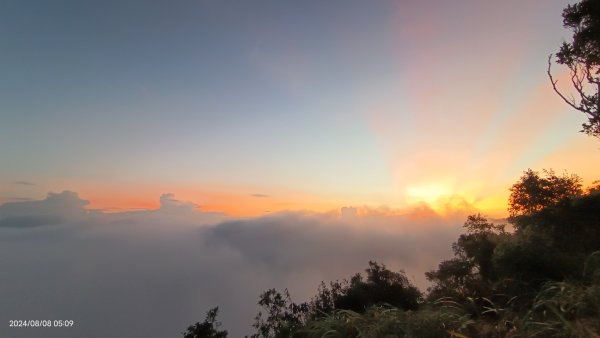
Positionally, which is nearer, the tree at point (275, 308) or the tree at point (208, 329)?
the tree at point (208, 329)

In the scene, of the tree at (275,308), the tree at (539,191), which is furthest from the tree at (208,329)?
the tree at (539,191)

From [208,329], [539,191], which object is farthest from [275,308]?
[539,191]

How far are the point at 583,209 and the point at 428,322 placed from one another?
2454 cm

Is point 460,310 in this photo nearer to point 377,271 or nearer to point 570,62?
point 570,62

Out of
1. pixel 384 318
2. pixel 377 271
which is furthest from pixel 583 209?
pixel 384 318

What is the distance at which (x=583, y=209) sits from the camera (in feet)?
78.4

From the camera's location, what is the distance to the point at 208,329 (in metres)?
25.2

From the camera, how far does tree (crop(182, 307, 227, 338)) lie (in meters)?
24.5

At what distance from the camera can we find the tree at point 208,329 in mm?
24547

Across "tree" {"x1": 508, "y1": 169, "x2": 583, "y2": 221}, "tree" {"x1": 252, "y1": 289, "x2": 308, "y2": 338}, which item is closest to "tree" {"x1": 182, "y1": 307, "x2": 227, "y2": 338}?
"tree" {"x1": 252, "y1": 289, "x2": 308, "y2": 338}

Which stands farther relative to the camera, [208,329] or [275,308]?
[275,308]

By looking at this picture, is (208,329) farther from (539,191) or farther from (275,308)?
(539,191)

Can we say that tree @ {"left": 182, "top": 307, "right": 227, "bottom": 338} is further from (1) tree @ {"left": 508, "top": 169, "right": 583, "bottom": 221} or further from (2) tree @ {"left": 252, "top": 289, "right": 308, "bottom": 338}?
(1) tree @ {"left": 508, "top": 169, "right": 583, "bottom": 221}

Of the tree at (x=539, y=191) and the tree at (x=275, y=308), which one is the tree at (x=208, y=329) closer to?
the tree at (x=275, y=308)
